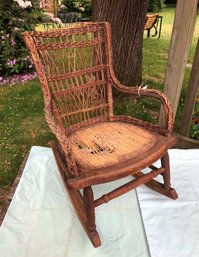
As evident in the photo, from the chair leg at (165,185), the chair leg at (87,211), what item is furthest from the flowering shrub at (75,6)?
the chair leg at (87,211)

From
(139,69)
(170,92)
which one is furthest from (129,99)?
(170,92)

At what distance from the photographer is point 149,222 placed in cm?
150

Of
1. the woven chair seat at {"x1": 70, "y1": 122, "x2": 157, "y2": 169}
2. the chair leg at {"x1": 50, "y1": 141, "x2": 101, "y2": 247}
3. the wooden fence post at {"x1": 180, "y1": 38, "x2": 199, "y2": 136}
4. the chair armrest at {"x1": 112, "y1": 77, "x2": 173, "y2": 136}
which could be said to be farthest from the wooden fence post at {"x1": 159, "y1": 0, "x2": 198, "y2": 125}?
the chair leg at {"x1": 50, "y1": 141, "x2": 101, "y2": 247}

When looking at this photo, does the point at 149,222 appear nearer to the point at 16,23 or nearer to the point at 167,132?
the point at 167,132

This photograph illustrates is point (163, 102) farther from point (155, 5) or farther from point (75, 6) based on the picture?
point (155, 5)

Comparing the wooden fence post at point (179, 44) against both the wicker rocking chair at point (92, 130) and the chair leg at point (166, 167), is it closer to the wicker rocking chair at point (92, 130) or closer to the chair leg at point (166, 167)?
the wicker rocking chair at point (92, 130)

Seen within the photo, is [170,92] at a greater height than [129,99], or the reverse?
[170,92]

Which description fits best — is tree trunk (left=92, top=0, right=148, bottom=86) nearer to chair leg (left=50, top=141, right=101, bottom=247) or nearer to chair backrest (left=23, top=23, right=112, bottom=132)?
chair backrest (left=23, top=23, right=112, bottom=132)

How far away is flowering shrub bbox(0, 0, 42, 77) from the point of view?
11.5 ft

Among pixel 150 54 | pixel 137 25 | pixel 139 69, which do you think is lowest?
pixel 150 54

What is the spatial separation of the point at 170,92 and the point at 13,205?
49.7 inches

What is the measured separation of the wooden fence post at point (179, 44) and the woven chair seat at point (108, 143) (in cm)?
45

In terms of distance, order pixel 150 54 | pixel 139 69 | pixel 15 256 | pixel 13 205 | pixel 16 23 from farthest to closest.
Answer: pixel 150 54, pixel 16 23, pixel 139 69, pixel 13 205, pixel 15 256

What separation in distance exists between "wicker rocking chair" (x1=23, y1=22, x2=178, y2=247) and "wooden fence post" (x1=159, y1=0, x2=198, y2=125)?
345 millimetres
